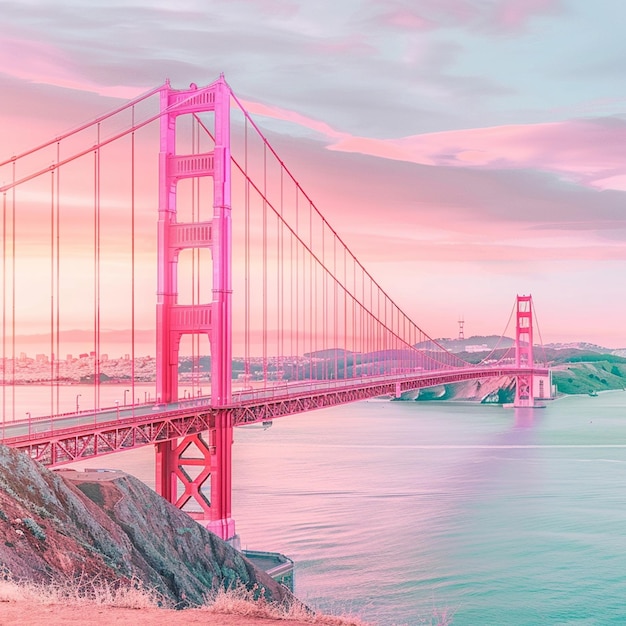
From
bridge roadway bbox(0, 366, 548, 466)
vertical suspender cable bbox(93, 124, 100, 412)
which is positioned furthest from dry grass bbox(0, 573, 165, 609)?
vertical suspender cable bbox(93, 124, 100, 412)

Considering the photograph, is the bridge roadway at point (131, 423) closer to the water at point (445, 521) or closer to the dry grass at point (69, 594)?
the water at point (445, 521)

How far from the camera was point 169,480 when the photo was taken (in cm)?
2883

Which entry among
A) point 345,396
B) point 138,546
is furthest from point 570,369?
point 138,546

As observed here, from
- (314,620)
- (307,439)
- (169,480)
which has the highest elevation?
(314,620)

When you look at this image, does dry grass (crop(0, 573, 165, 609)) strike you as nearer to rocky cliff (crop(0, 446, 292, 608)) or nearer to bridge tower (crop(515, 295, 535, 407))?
rocky cliff (crop(0, 446, 292, 608))

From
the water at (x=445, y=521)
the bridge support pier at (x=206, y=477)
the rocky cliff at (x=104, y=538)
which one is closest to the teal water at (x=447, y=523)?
the water at (x=445, y=521)

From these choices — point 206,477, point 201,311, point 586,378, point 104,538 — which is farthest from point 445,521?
point 586,378

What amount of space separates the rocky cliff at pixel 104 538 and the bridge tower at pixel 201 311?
855 cm

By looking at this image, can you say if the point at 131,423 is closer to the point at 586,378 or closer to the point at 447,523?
the point at 447,523

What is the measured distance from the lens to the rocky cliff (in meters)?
11.0

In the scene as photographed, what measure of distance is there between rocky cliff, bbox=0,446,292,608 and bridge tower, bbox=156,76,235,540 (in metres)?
8.55

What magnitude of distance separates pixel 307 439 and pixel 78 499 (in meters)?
71.7

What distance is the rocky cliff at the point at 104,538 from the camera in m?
11.0

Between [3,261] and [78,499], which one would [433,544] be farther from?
[78,499]
